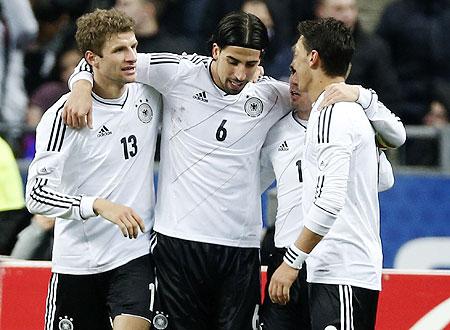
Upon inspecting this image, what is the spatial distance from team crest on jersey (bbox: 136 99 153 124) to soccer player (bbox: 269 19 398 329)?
97 centimetres

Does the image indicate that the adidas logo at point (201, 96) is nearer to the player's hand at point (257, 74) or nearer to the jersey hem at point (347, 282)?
the player's hand at point (257, 74)

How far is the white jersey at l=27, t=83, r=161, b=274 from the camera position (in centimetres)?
712

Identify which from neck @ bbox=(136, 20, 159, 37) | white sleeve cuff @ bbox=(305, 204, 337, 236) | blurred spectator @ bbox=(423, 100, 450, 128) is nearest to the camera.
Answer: white sleeve cuff @ bbox=(305, 204, 337, 236)

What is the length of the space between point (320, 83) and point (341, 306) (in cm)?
108

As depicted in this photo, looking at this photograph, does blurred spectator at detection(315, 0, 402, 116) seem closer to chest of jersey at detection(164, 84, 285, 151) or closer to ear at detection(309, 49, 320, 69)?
chest of jersey at detection(164, 84, 285, 151)

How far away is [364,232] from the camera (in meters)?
6.56

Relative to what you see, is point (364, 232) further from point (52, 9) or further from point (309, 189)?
point (52, 9)

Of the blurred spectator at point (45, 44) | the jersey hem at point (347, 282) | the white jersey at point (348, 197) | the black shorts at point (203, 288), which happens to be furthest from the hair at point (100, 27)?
the blurred spectator at point (45, 44)

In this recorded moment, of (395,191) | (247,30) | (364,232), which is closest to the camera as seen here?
(364,232)

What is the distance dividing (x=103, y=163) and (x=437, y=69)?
5.40 metres

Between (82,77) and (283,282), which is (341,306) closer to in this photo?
(283,282)

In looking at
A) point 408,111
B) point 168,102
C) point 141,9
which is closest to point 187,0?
point 141,9

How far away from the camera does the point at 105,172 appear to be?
7.17m

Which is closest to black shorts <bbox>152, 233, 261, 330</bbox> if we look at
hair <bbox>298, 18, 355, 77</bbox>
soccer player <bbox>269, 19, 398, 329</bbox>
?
soccer player <bbox>269, 19, 398, 329</bbox>
